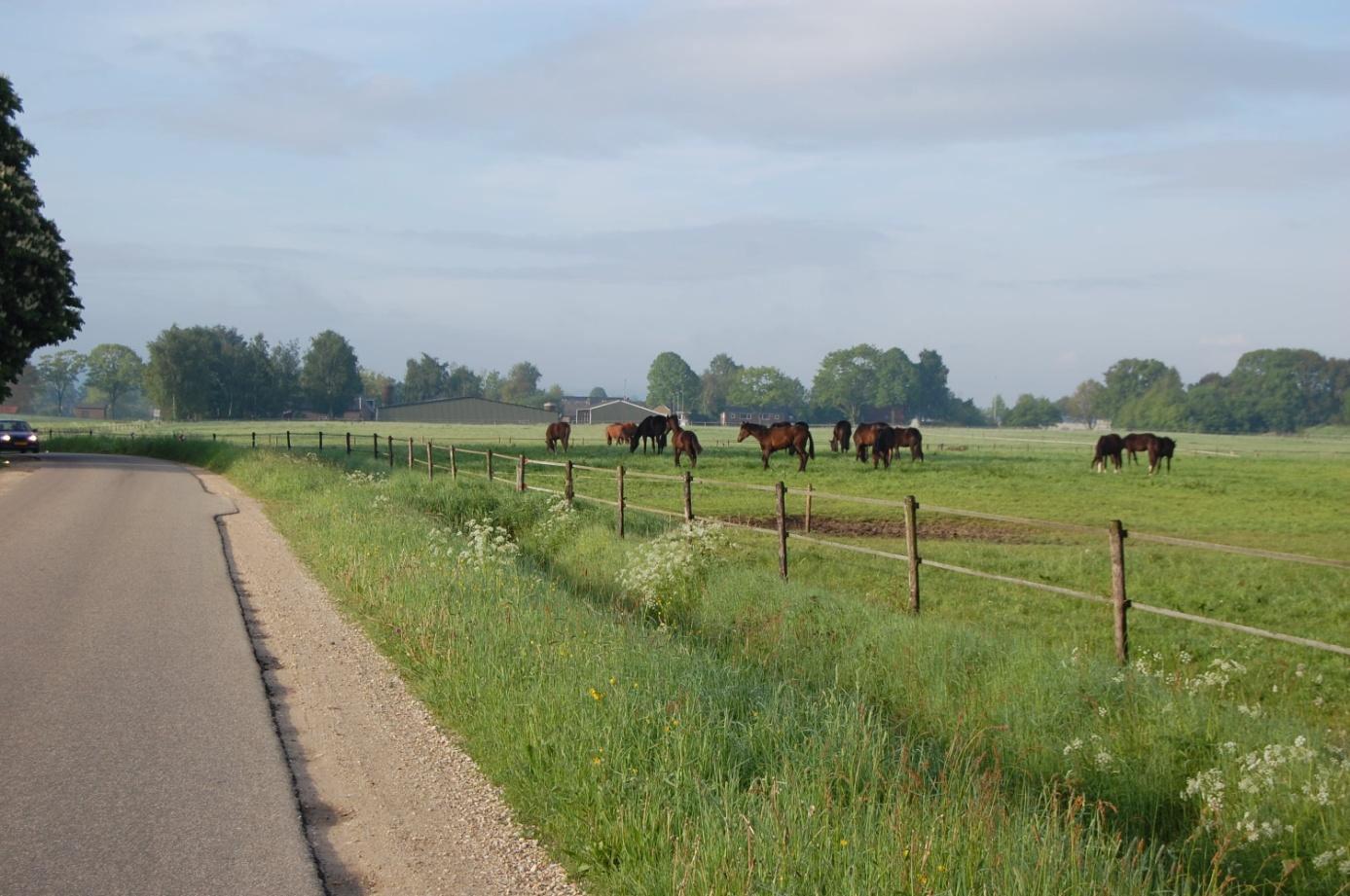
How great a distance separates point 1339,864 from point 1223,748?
152 cm

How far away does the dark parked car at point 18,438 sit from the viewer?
143ft

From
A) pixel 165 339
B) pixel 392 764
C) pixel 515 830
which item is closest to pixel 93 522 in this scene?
pixel 392 764

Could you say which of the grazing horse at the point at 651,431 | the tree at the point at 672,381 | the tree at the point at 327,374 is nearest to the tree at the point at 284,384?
the tree at the point at 327,374

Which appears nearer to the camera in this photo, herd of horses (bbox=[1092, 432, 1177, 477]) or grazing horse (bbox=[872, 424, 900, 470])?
grazing horse (bbox=[872, 424, 900, 470])

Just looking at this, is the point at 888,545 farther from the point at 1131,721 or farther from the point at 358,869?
the point at 358,869

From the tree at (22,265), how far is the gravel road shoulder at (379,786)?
96.9 feet

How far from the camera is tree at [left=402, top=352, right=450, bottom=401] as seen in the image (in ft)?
618

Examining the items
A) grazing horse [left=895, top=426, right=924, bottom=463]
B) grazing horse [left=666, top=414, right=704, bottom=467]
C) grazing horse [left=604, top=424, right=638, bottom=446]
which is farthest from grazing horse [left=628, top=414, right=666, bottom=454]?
grazing horse [left=895, top=426, right=924, bottom=463]

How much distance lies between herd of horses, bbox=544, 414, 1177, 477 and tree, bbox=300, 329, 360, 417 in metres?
99.9

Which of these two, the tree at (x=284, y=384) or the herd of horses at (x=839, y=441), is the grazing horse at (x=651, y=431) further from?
the tree at (x=284, y=384)

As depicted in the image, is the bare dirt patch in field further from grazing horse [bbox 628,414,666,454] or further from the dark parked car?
the dark parked car

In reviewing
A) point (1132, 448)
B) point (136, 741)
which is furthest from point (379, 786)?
point (1132, 448)

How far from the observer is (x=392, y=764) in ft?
21.0

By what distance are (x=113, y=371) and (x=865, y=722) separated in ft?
673
